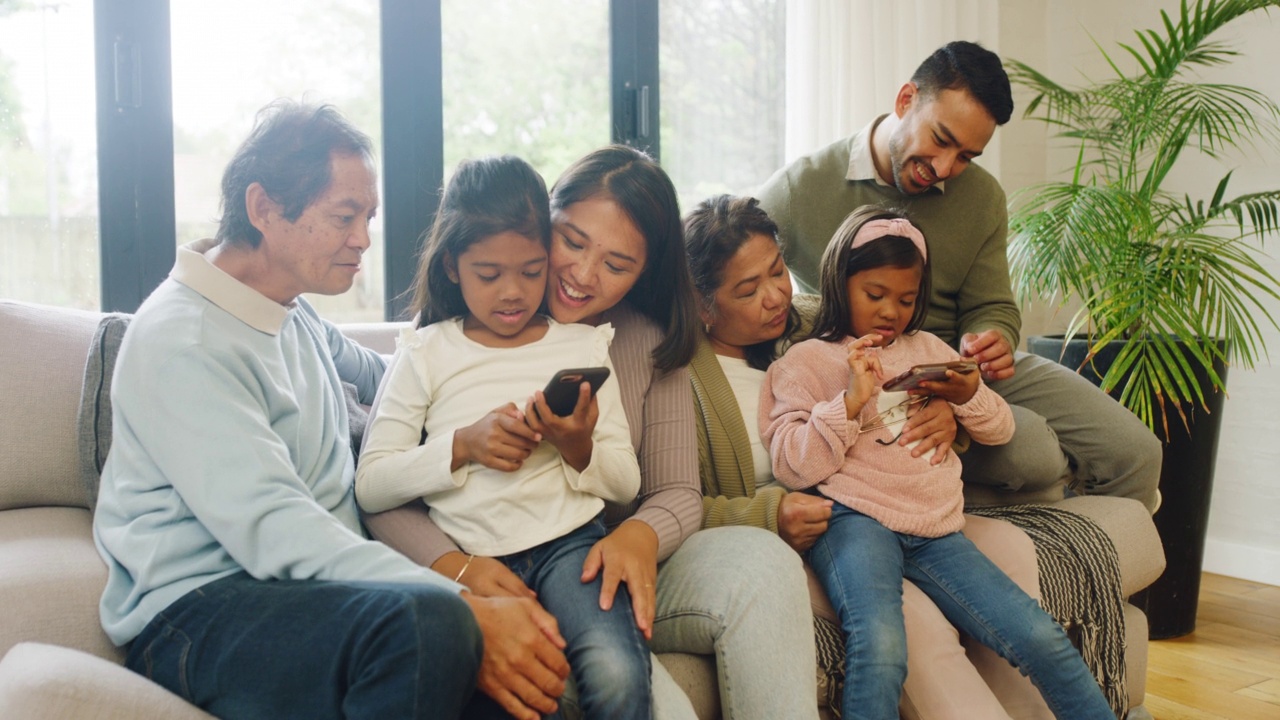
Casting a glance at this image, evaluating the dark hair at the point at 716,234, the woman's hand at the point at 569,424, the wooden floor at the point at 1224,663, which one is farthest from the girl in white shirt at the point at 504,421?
the wooden floor at the point at 1224,663

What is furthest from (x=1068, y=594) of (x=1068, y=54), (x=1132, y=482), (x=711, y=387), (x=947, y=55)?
(x=1068, y=54)

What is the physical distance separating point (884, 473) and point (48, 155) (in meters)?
1.80

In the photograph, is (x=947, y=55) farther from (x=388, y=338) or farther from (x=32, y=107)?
(x=32, y=107)

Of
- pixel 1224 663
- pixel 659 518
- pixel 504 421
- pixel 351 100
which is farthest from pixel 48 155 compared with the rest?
pixel 1224 663

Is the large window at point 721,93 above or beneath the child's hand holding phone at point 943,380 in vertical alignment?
above

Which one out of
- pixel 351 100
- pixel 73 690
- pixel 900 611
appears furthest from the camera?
pixel 351 100

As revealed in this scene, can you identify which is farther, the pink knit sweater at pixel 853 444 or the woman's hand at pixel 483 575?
the pink knit sweater at pixel 853 444

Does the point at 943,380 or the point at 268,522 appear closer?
the point at 268,522

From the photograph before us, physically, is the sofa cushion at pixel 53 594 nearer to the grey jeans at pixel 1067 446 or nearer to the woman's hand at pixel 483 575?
the woman's hand at pixel 483 575

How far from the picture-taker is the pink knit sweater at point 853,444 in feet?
5.41

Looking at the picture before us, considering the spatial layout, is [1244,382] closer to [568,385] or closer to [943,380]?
[943,380]

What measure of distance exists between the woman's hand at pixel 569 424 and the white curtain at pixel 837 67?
190 cm

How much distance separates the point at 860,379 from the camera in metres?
1.61

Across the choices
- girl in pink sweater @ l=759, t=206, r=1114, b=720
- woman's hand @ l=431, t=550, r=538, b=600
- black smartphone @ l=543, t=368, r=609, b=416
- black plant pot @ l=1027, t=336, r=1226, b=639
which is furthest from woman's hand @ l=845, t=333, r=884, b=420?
black plant pot @ l=1027, t=336, r=1226, b=639
